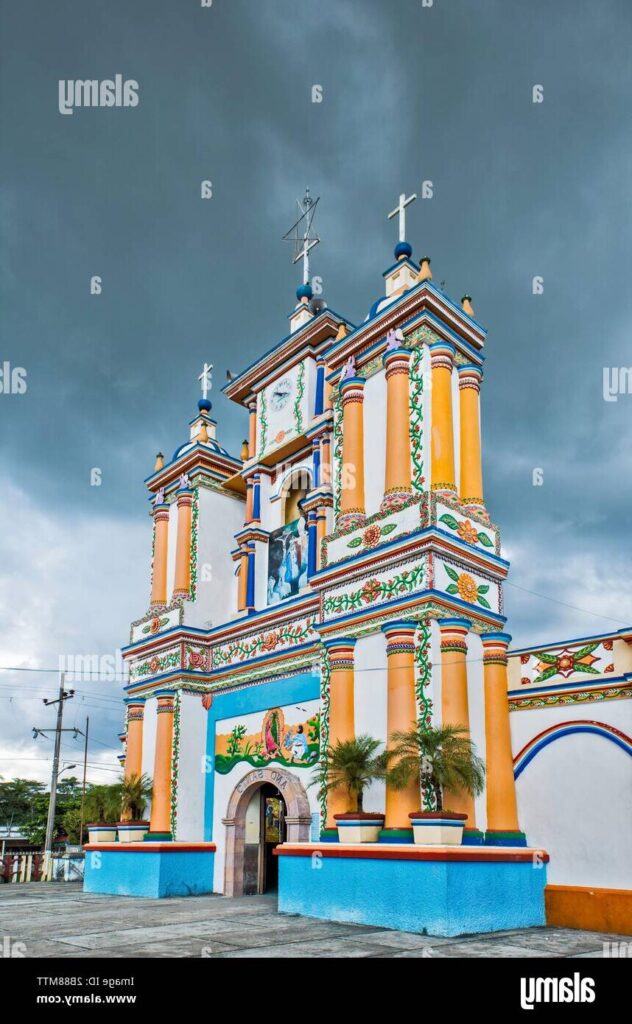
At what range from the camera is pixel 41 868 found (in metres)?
24.1

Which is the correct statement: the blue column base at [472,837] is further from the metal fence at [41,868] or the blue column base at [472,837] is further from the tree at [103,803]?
the metal fence at [41,868]

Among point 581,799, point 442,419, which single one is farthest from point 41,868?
point 442,419

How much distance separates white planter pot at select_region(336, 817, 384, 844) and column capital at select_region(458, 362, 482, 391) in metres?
7.21

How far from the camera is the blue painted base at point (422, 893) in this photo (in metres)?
10.5

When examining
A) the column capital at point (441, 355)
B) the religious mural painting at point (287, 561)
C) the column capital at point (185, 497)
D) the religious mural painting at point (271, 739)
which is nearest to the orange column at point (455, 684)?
the religious mural painting at point (271, 739)

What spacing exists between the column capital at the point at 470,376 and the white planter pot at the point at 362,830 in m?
7.21

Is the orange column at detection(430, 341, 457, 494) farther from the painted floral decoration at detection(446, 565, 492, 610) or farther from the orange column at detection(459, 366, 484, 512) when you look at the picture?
the painted floral decoration at detection(446, 565, 492, 610)

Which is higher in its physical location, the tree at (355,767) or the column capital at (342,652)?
the column capital at (342,652)

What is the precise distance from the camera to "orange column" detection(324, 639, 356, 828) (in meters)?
13.5

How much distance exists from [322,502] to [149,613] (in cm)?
572

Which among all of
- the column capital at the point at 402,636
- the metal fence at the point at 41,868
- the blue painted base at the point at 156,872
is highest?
the column capital at the point at 402,636

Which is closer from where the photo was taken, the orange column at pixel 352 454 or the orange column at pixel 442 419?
the orange column at pixel 442 419

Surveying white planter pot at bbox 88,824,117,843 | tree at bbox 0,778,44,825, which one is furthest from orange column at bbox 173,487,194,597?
tree at bbox 0,778,44,825

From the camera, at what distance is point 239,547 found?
2000 cm
